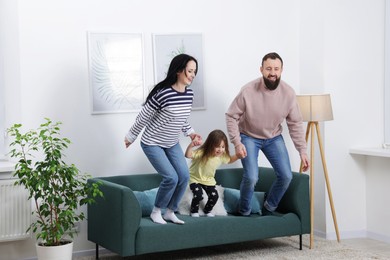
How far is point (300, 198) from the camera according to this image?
538 cm

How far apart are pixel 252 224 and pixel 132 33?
1.77m

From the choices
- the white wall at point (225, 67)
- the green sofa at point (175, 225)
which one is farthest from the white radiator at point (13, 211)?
the green sofa at point (175, 225)

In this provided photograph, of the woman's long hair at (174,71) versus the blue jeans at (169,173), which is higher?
the woman's long hair at (174,71)

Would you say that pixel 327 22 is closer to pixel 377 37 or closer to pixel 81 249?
pixel 377 37

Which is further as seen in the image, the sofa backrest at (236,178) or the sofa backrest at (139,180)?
the sofa backrest at (236,178)

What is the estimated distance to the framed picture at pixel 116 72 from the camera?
543 cm

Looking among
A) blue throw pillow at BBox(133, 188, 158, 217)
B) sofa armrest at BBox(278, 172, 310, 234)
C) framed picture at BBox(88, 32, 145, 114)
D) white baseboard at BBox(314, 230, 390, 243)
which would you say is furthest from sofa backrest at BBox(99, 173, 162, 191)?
white baseboard at BBox(314, 230, 390, 243)

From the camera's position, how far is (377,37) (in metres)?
6.15

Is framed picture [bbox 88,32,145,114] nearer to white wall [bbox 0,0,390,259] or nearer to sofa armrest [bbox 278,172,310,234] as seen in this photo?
white wall [bbox 0,0,390,259]

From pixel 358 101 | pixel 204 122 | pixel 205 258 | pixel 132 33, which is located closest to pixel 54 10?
pixel 132 33

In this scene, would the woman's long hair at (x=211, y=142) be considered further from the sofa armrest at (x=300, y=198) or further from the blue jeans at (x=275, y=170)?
the sofa armrest at (x=300, y=198)

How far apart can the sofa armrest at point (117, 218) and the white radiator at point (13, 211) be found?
508 mm

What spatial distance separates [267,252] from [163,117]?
54.3 inches

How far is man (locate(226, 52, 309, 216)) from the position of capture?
5.27m
